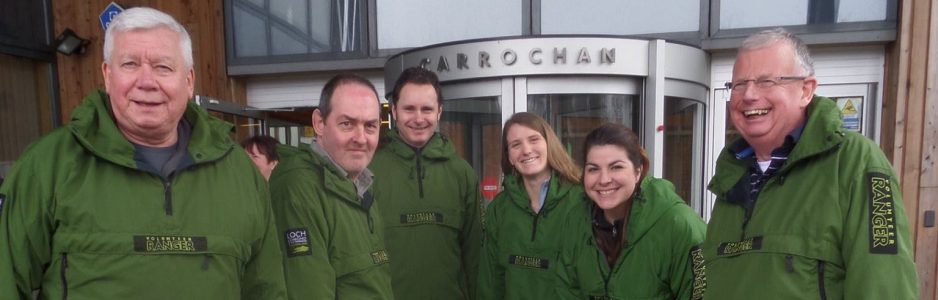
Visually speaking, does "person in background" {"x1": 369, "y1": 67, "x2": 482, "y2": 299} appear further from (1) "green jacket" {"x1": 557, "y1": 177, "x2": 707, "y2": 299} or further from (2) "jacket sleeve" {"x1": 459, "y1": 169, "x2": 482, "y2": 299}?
(1) "green jacket" {"x1": 557, "y1": 177, "x2": 707, "y2": 299}

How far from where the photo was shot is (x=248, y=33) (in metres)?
5.46

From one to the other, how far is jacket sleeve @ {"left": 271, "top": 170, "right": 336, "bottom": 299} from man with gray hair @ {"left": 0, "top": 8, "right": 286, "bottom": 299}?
0.43 ft

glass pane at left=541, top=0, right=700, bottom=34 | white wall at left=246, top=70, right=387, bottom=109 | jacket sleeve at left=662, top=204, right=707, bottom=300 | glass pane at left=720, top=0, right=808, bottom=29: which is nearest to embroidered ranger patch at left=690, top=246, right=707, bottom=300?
jacket sleeve at left=662, top=204, right=707, bottom=300

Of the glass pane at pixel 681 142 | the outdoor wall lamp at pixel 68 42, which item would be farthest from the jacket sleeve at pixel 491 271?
the outdoor wall lamp at pixel 68 42

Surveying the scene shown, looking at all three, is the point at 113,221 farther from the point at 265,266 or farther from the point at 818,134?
the point at 818,134

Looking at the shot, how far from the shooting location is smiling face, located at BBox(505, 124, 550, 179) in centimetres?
237

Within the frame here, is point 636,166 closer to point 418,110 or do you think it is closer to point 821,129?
point 821,129

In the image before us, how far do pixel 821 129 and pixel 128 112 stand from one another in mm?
1795

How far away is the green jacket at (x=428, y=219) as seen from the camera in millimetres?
2506

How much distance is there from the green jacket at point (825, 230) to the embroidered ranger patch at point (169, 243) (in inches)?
57.1

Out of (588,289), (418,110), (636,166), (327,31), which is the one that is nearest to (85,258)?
(418,110)

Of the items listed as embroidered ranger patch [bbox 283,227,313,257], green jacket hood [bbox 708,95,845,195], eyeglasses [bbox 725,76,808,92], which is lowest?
embroidered ranger patch [bbox 283,227,313,257]

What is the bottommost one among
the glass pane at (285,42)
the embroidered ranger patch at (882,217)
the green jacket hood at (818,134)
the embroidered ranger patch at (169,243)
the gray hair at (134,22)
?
the embroidered ranger patch at (169,243)

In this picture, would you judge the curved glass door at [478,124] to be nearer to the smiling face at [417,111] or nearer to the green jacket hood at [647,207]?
the smiling face at [417,111]
